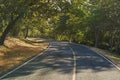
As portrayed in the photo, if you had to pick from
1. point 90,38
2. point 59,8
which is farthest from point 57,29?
point 59,8

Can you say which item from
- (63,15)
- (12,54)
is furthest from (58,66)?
(63,15)

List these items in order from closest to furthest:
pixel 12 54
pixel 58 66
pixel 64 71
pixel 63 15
→ pixel 64 71
pixel 58 66
pixel 12 54
pixel 63 15

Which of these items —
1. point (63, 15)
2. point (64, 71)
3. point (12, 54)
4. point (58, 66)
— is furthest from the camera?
point (63, 15)

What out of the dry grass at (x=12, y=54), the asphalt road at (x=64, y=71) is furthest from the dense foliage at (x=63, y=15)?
the asphalt road at (x=64, y=71)

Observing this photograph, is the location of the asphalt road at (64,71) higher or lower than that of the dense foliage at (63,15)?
lower

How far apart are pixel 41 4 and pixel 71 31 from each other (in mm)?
62815

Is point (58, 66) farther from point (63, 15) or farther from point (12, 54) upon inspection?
point (63, 15)

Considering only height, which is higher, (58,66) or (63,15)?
(63,15)

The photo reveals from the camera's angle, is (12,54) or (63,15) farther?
(63,15)

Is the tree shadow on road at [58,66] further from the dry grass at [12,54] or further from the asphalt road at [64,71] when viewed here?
the dry grass at [12,54]

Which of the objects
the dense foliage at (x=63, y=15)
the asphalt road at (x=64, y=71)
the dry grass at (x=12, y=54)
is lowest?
the asphalt road at (x=64, y=71)

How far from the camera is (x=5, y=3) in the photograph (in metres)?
28.5

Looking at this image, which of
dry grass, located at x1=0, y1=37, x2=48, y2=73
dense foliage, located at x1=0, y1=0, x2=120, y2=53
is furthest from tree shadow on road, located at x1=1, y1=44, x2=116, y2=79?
dense foliage, located at x1=0, y1=0, x2=120, y2=53

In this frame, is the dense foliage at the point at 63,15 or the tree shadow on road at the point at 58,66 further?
the dense foliage at the point at 63,15
